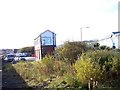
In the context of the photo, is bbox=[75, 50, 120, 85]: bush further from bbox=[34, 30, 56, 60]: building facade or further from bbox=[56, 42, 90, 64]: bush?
bbox=[34, 30, 56, 60]: building facade

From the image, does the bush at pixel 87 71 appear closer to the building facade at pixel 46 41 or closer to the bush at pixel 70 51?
the bush at pixel 70 51

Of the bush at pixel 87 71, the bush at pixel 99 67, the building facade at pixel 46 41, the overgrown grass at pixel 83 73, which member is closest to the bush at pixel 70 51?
the overgrown grass at pixel 83 73

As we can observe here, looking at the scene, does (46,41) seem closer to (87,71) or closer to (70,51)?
(70,51)

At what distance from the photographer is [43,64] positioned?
78.8 ft

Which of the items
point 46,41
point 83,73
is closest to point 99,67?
point 83,73

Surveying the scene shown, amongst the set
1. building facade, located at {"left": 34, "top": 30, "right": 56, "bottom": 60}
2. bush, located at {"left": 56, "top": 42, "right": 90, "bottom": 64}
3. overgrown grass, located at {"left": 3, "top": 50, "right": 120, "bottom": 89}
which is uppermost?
building facade, located at {"left": 34, "top": 30, "right": 56, "bottom": 60}

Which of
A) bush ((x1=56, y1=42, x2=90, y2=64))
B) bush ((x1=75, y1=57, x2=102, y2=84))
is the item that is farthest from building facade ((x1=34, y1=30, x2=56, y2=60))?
bush ((x1=75, y1=57, x2=102, y2=84))

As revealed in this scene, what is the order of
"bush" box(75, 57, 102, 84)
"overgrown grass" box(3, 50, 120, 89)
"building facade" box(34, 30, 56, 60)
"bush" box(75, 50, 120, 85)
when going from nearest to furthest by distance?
"bush" box(75, 57, 102, 84) < "bush" box(75, 50, 120, 85) < "overgrown grass" box(3, 50, 120, 89) < "building facade" box(34, 30, 56, 60)

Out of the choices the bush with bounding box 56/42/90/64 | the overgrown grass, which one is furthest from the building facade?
the overgrown grass

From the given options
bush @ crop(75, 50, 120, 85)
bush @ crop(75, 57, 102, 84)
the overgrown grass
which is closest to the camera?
bush @ crop(75, 57, 102, 84)

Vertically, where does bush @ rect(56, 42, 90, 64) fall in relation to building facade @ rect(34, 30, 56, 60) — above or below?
below

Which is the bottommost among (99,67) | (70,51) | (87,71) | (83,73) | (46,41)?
(83,73)

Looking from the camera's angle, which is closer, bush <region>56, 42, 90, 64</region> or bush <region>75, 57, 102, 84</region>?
bush <region>75, 57, 102, 84</region>

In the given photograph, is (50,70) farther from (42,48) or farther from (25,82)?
(42,48)
